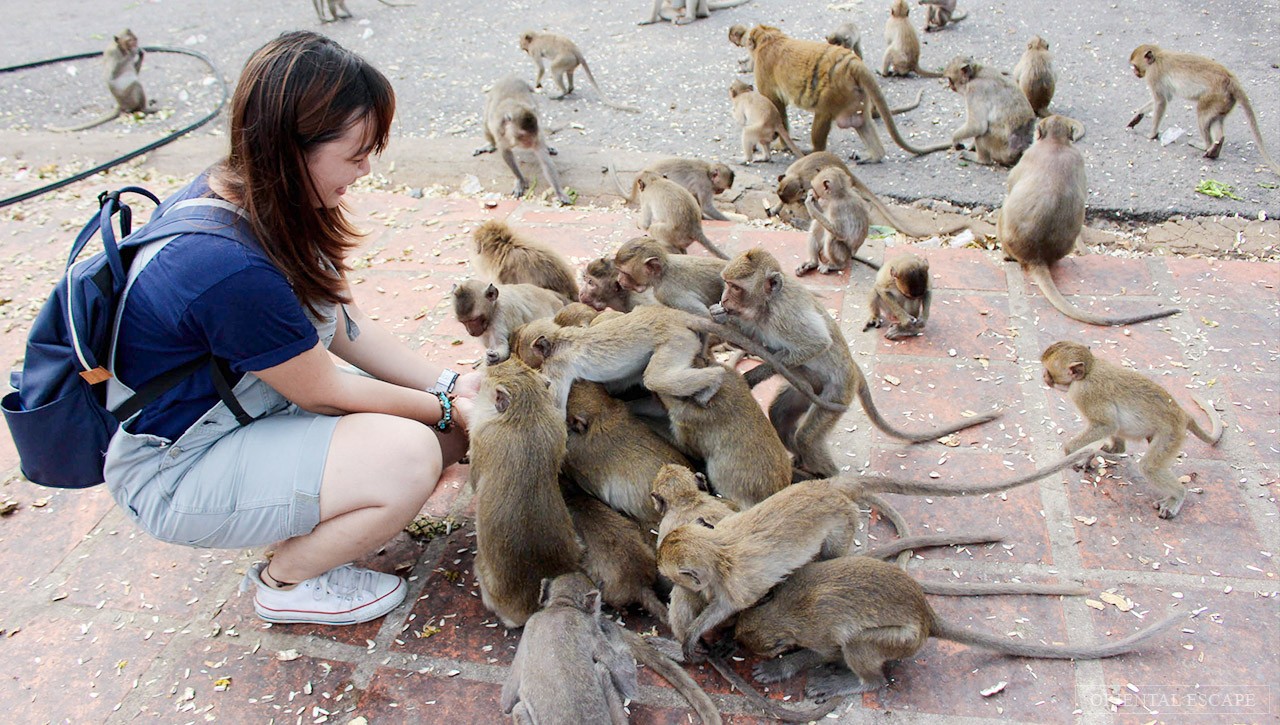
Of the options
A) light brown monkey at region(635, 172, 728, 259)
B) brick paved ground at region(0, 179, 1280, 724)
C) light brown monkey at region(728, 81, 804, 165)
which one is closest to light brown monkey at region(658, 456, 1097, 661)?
brick paved ground at region(0, 179, 1280, 724)

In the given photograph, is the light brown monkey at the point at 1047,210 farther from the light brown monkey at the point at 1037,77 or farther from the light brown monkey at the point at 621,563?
the light brown monkey at the point at 621,563

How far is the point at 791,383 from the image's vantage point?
151 inches

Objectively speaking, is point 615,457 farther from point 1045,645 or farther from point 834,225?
point 834,225

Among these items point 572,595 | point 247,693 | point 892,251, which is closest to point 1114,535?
point 572,595

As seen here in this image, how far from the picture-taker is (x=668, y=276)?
14.4 ft

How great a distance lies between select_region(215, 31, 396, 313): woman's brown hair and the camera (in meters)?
2.74

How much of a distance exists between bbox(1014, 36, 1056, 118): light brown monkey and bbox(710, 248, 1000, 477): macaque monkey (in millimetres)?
5436

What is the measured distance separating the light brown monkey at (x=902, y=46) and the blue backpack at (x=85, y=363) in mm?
8185

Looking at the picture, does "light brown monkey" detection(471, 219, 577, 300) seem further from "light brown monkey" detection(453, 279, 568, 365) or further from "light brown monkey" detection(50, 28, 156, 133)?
"light brown monkey" detection(50, 28, 156, 133)

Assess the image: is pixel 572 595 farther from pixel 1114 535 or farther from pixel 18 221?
pixel 18 221

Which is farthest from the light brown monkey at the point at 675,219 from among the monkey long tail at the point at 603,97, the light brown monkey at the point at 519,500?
the monkey long tail at the point at 603,97

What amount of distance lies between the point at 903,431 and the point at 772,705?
1708mm

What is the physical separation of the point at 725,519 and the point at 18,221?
689 centimetres

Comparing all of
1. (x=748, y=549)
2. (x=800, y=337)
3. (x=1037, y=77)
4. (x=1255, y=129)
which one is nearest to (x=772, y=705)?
(x=748, y=549)
